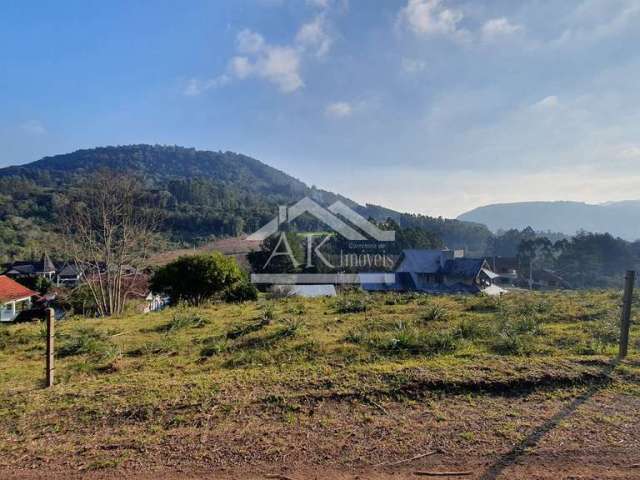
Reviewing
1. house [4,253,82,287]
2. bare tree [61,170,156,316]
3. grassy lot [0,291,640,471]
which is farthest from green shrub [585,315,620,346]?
house [4,253,82,287]

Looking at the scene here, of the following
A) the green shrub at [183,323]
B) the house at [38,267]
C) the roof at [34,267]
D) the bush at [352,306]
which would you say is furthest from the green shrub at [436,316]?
the roof at [34,267]

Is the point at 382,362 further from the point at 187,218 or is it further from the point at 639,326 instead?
the point at 187,218

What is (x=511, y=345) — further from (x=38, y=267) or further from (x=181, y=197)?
(x=181, y=197)

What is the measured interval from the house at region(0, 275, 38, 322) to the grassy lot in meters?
14.5

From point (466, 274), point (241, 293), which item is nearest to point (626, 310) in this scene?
point (241, 293)

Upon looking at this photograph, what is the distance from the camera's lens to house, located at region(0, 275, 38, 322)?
51.9 feet

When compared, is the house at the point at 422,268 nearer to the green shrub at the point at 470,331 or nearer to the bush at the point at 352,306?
the bush at the point at 352,306

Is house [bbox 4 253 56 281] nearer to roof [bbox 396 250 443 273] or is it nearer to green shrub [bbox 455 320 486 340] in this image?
roof [bbox 396 250 443 273]

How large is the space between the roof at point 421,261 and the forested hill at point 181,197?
1698cm

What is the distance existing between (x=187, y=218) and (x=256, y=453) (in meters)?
58.2

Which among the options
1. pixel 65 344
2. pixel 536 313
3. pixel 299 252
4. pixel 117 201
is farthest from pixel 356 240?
pixel 65 344

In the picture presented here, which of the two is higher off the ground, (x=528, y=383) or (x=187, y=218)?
(x=187, y=218)

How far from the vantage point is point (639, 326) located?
5559 millimetres

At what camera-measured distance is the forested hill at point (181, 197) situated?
4118 cm
